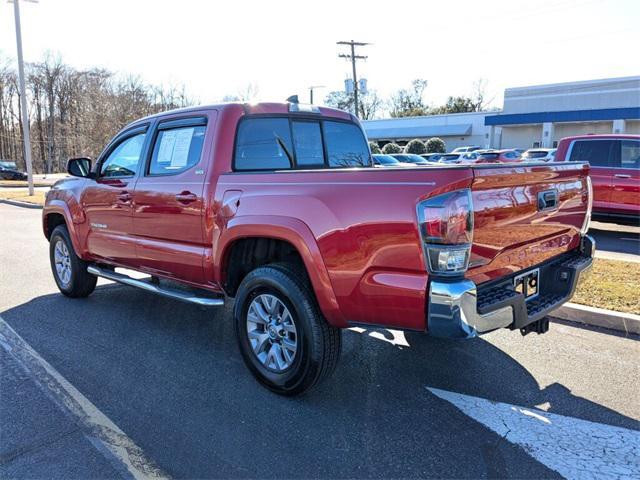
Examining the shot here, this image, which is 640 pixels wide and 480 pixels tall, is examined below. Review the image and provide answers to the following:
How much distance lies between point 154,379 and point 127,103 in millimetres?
47031

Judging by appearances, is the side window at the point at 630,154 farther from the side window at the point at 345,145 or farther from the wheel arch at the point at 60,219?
the wheel arch at the point at 60,219

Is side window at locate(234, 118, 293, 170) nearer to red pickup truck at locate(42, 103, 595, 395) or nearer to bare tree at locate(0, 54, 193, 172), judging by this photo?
red pickup truck at locate(42, 103, 595, 395)

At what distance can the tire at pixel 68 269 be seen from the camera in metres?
5.89

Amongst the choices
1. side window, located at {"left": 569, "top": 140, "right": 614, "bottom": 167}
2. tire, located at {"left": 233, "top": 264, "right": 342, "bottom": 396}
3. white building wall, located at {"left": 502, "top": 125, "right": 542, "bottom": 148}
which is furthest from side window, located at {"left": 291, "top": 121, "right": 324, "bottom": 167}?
white building wall, located at {"left": 502, "top": 125, "right": 542, "bottom": 148}

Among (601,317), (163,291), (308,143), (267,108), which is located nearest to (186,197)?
(163,291)

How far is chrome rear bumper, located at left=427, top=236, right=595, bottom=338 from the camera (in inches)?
105

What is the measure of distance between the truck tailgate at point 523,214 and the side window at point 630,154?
757cm

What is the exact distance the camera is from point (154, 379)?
3811mm

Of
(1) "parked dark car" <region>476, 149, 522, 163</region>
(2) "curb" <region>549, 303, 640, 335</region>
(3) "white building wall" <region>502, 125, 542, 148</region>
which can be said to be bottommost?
(2) "curb" <region>549, 303, 640, 335</region>

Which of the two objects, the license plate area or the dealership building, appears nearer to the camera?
the license plate area

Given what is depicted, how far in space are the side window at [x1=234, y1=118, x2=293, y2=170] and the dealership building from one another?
1752 inches

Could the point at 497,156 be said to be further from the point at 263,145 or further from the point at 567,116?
the point at 567,116

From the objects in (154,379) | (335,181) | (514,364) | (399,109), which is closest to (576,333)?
(514,364)

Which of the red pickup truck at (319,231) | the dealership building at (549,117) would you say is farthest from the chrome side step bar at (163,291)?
the dealership building at (549,117)
